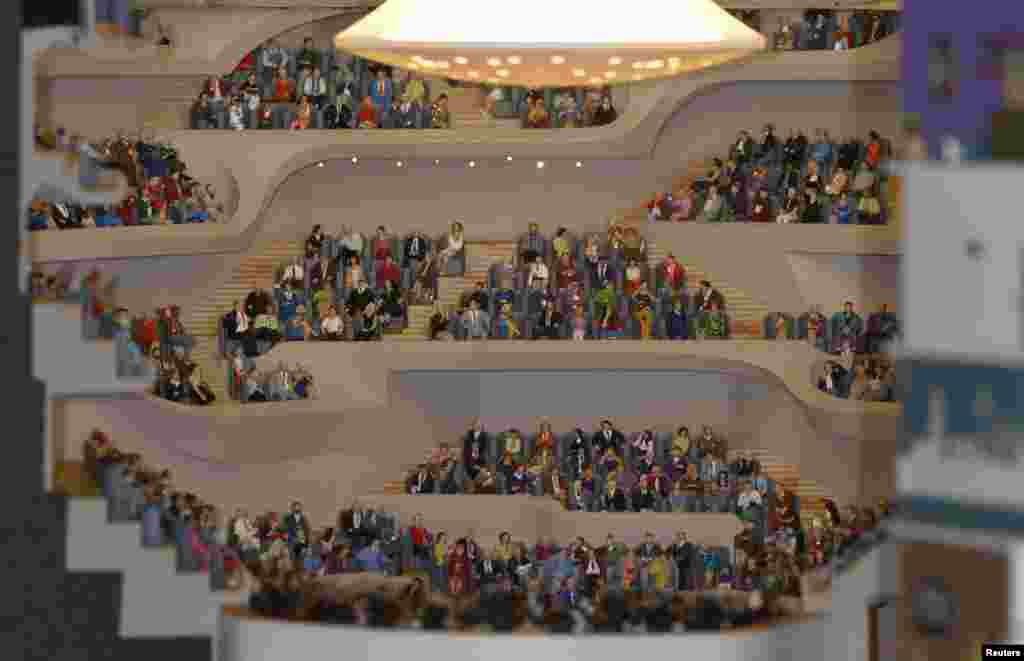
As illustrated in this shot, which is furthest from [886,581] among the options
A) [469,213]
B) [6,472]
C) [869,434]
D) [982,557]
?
[469,213]

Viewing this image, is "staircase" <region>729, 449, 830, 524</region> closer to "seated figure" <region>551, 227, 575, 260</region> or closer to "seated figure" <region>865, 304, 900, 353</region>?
"seated figure" <region>865, 304, 900, 353</region>

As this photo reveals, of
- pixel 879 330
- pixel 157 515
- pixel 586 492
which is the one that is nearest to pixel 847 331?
pixel 879 330

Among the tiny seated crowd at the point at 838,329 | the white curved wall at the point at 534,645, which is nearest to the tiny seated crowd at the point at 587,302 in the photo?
the tiny seated crowd at the point at 838,329

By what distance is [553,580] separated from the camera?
26359 millimetres

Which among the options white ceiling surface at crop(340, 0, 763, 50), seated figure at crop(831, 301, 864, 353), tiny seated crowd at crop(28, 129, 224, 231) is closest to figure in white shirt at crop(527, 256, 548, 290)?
seated figure at crop(831, 301, 864, 353)

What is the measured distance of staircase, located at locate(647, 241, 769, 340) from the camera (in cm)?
3092

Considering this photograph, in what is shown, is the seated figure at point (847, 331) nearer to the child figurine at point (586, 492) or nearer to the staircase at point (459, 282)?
the child figurine at point (586, 492)

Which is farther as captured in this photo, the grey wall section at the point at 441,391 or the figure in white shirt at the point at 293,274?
the grey wall section at the point at 441,391

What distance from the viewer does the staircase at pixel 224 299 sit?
30.3 metres

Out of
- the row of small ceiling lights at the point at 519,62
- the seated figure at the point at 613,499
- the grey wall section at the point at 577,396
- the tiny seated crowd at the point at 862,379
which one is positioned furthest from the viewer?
the grey wall section at the point at 577,396

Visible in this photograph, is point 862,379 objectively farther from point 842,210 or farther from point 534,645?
point 534,645

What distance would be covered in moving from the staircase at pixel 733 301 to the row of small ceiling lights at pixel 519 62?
10091 millimetres

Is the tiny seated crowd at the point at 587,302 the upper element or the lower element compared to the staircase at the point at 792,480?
upper

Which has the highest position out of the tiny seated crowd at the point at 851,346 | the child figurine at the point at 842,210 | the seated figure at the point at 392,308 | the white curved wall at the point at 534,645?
the child figurine at the point at 842,210
